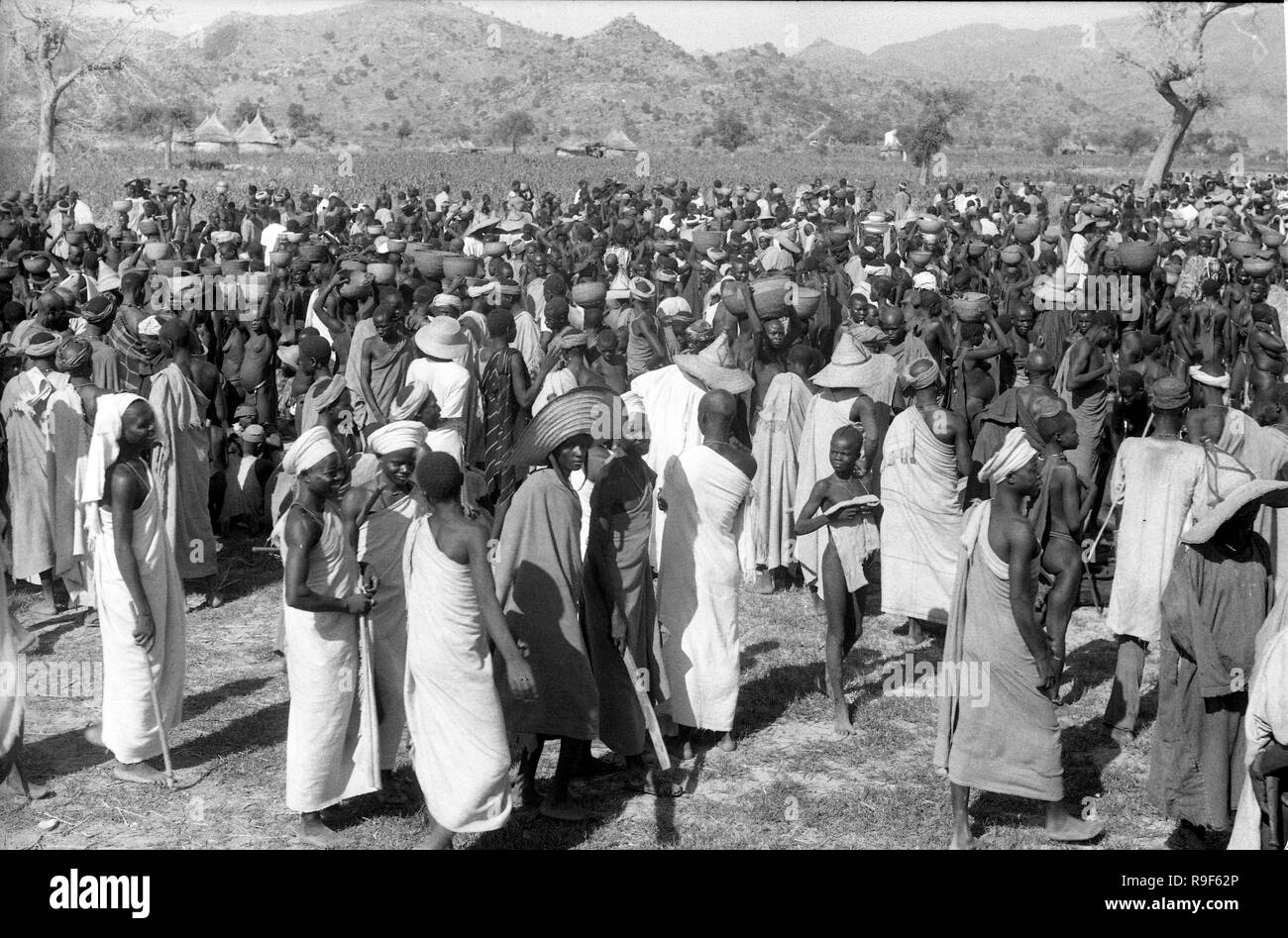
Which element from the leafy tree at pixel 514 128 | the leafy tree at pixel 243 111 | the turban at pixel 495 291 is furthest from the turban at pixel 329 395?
the leafy tree at pixel 243 111

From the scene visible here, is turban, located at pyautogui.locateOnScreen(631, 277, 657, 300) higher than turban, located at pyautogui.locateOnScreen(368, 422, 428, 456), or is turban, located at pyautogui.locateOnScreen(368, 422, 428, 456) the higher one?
turban, located at pyautogui.locateOnScreen(631, 277, 657, 300)

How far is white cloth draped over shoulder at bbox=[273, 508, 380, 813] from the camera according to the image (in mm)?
5309

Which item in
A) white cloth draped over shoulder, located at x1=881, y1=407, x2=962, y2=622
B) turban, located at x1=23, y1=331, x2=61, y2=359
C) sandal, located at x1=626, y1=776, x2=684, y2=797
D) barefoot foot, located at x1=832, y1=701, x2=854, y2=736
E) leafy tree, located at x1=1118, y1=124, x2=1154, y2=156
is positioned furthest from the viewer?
leafy tree, located at x1=1118, y1=124, x2=1154, y2=156

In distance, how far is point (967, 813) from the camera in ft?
18.8

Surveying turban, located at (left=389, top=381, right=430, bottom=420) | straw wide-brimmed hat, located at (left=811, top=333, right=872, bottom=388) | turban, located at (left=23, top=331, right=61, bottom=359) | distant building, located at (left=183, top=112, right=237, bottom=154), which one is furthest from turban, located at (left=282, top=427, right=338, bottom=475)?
distant building, located at (left=183, top=112, right=237, bottom=154)

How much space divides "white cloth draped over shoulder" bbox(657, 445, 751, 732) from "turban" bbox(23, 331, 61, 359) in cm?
356

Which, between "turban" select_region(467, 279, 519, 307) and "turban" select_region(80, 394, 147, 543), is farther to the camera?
"turban" select_region(467, 279, 519, 307)

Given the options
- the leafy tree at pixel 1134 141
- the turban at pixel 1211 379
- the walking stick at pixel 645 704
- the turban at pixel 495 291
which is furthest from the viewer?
the leafy tree at pixel 1134 141

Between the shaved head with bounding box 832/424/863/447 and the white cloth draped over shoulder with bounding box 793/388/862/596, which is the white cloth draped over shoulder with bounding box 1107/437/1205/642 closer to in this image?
the shaved head with bounding box 832/424/863/447

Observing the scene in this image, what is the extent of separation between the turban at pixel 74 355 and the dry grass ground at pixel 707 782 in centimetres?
159

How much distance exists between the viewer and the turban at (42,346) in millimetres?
7469

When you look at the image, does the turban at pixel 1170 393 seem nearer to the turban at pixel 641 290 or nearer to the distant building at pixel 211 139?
the turban at pixel 641 290

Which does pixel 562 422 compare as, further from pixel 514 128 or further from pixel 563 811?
pixel 514 128
